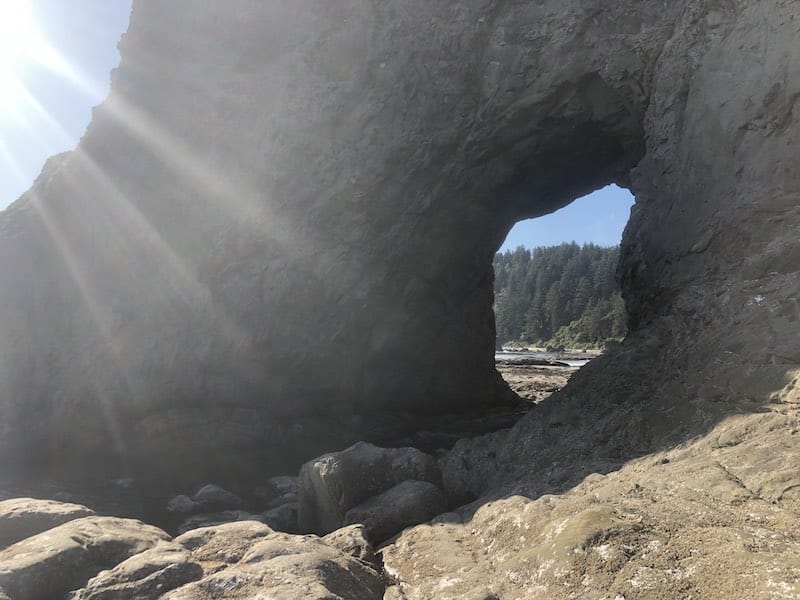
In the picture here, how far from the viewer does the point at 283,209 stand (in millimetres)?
20422

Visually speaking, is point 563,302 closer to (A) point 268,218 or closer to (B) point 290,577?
(A) point 268,218

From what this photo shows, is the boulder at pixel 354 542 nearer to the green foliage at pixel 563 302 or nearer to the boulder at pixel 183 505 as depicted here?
the boulder at pixel 183 505

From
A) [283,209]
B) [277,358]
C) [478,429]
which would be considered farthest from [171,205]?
[478,429]

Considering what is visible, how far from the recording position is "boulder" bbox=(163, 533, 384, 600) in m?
5.77

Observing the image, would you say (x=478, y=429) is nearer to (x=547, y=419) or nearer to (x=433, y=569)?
(x=547, y=419)

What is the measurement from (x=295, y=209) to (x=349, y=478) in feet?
41.0

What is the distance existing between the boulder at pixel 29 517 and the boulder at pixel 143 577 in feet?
9.53

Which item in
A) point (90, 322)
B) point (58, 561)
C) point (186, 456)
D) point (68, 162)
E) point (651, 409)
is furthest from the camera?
point (68, 162)

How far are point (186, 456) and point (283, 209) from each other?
10340 millimetres

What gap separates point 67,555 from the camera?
22.6 ft

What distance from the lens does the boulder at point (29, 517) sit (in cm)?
843

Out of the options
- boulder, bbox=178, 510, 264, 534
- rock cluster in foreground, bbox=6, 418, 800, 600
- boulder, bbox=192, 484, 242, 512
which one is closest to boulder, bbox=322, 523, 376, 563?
rock cluster in foreground, bbox=6, 418, 800, 600

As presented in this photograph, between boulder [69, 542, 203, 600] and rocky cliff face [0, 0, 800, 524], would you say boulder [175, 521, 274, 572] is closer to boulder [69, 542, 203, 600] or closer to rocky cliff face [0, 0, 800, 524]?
boulder [69, 542, 203, 600]

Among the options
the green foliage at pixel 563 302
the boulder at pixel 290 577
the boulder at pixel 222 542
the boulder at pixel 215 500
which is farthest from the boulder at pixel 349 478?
the green foliage at pixel 563 302
